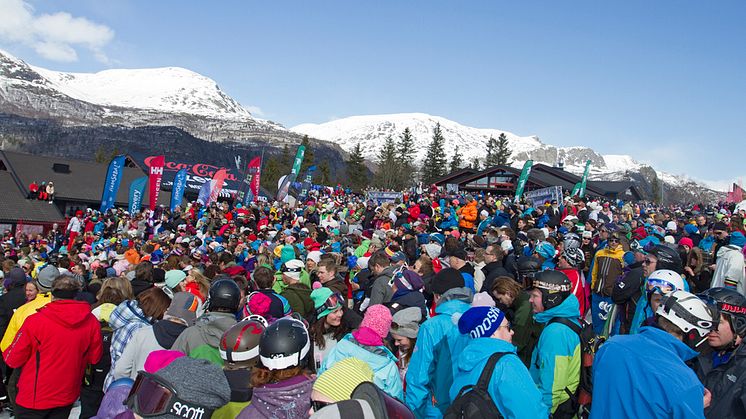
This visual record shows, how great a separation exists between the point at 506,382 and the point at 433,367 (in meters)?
1.36

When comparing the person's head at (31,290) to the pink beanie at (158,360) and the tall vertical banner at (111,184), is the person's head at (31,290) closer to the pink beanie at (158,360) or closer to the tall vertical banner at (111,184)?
the pink beanie at (158,360)

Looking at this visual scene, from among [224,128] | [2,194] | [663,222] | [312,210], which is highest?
[224,128]

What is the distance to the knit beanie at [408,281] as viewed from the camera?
18.4 ft

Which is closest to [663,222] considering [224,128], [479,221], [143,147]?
[479,221]

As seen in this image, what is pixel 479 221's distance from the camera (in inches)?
567

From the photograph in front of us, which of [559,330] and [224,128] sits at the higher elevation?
[224,128]

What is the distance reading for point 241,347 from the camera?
2941 millimetres

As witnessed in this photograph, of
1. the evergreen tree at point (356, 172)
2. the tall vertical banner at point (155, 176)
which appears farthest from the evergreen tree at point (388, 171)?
the tall vertical banner at point (155, 176)

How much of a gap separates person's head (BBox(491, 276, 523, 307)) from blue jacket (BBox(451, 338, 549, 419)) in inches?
70.5

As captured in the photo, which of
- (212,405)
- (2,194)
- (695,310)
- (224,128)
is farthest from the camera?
(224,128)

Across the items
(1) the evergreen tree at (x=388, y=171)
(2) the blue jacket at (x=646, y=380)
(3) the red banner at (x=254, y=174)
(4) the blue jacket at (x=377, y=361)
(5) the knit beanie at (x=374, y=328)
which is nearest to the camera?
(2) the blue jacket at (x=646, y=380)

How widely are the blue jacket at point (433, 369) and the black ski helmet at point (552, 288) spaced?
74cm

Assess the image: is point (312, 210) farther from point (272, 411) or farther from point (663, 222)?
point (272, 411)

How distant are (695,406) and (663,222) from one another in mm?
14158
